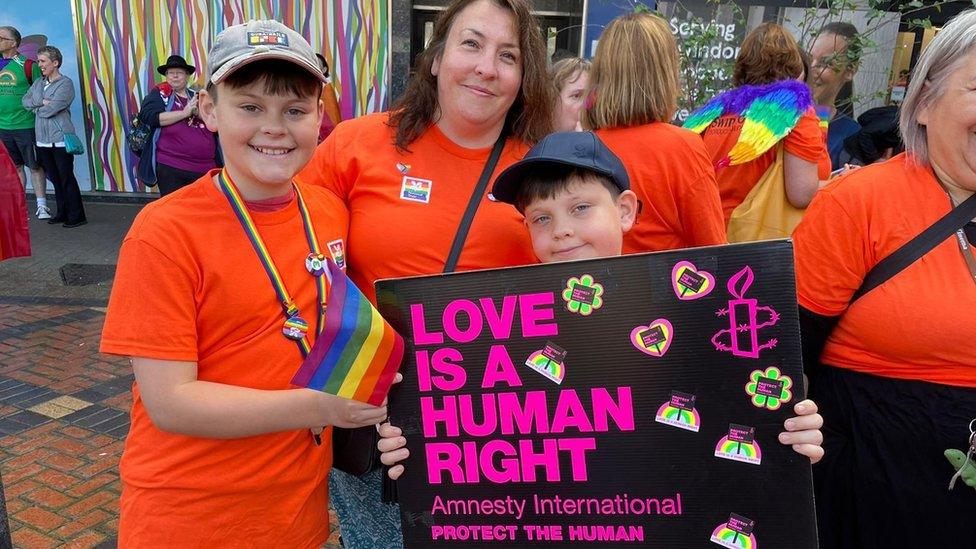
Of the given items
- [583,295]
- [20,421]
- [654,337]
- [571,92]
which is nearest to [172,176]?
[20,421]

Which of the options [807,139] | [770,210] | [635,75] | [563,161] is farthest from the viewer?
[770,210]

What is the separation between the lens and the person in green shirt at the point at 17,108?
9141 millimetres

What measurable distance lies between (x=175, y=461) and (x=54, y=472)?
279 centimetres

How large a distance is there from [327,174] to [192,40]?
28.0ft

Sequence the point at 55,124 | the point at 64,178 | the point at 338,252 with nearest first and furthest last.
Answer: the point at 338,252 → the point at 55,124 → the point at 64,178

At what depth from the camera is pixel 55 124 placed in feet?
29.9

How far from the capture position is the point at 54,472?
3885 mm

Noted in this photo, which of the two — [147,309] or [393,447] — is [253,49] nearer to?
[147,309]

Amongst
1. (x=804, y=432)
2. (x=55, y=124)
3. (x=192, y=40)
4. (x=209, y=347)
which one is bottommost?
(x=804, y=432)

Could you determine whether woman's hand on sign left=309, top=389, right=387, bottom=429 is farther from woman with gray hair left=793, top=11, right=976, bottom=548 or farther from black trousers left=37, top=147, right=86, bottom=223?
black trousers left=37, top=147, right=86, bottom=223

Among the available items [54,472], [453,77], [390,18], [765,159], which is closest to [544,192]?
[453,77]

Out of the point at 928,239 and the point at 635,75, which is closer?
the point at 928,239

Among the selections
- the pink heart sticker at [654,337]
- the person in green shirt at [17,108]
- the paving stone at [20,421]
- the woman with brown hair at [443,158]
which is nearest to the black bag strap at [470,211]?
the woman with brown hair at [443,158]

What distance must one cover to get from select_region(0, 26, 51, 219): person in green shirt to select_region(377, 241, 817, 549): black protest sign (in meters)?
9.65
